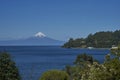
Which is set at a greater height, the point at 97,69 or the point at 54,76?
the point at 97,69

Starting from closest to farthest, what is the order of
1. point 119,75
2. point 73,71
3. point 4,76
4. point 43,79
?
point 119,75
point 4,76
point 43,79
point 73,71

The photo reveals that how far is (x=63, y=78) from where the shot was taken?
27.1m

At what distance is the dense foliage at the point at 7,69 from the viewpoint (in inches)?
623

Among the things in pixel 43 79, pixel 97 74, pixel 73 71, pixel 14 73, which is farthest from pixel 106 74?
pixel 73 71

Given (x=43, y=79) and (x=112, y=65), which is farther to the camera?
(x=43, y=79)

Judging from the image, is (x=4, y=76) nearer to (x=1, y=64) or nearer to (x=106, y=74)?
(x=1, y=64)

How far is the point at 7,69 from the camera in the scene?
52.7 ft

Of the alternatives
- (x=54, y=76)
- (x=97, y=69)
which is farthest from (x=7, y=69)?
(x=54, y=76)

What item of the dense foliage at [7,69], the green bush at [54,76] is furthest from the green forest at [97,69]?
the green bush at [54,76]

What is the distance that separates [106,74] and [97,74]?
326 millimetres

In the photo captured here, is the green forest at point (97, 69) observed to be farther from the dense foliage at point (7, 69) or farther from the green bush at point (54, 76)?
the green bush at point (54, 76)

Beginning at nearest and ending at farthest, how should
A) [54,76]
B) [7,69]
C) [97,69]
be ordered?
[97,69] → [7,69] → [54,76]

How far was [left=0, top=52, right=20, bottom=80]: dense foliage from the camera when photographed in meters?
15.8

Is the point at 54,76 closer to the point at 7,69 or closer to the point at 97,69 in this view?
the point at 7,69
